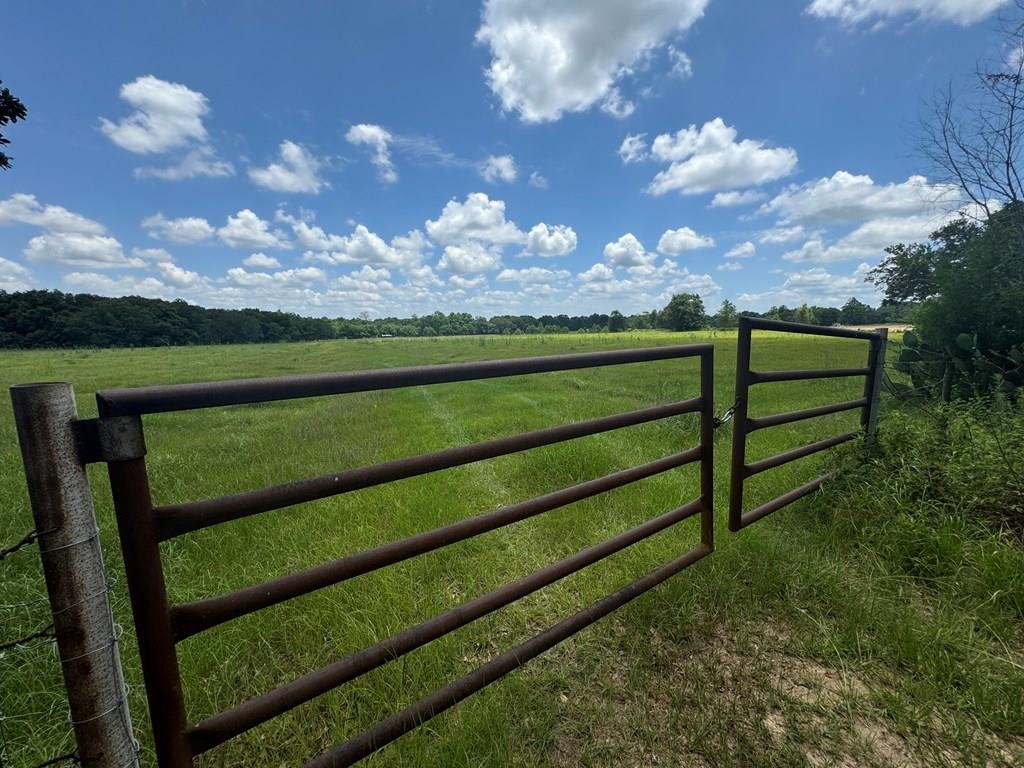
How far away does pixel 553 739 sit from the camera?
1.80 m

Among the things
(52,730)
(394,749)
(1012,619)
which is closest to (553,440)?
(394,749)

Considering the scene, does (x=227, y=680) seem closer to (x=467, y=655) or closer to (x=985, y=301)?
(x=467, y=655)

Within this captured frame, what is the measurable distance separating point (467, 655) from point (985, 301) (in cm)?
779

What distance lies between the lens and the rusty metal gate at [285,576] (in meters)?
1.07

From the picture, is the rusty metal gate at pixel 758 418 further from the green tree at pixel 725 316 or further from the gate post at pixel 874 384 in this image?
the green tree at pixel 725 316

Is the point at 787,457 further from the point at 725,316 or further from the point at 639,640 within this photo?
the point at 725,316

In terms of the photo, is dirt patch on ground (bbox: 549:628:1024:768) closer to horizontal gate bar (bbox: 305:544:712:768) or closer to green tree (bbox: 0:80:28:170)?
horizontal gate bar (bbox: 305:544:712:768)

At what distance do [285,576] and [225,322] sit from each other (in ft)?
302

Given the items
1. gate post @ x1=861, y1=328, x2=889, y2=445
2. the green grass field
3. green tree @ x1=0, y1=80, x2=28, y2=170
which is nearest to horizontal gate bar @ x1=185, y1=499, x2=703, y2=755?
the green grass field

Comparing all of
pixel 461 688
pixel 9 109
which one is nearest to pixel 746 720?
pixel 461 688

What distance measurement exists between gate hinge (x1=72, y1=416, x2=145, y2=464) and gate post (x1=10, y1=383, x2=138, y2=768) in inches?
0.5

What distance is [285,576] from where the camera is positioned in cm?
139

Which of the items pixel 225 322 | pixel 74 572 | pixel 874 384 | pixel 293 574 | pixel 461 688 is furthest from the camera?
pixel 225 322

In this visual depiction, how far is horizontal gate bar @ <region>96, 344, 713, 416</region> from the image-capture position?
3.48 ft
